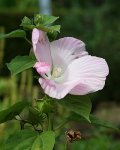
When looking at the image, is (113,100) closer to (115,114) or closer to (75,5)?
(115,114)

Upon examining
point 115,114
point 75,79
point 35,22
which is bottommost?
point 115,114

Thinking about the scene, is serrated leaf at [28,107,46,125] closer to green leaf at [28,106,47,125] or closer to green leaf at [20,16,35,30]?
green leaf at [28,106,47,125]

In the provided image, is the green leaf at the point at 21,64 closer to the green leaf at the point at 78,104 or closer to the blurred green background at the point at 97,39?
the green leaf at the point at 78,104

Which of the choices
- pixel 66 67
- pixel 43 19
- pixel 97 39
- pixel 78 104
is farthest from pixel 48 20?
pixel 97 39

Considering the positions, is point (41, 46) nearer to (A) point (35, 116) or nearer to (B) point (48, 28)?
(B) point (48, 28)

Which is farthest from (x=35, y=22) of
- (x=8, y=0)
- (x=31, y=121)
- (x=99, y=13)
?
(x=8, y=0)

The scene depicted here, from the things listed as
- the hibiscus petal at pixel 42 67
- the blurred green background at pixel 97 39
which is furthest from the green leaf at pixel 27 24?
the blurred green background at pixel 97 39
